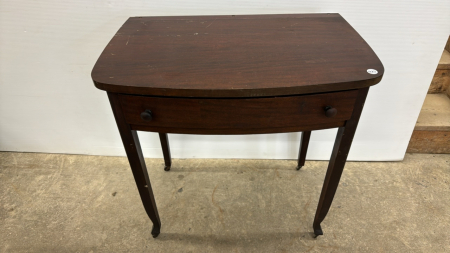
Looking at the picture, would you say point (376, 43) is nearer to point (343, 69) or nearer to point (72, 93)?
point (343, 69)

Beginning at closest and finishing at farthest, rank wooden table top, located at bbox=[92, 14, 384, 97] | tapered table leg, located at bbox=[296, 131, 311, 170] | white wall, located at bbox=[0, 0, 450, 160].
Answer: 1. wooden table top, located at bbox=[92, 14, 384, 97]
2. white wall, located at bbox=[0, 0, 450, 160]
3. tapered table leg, located at bbox=[296, 131, 311, 170]

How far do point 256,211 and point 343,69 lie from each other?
73 centimetres

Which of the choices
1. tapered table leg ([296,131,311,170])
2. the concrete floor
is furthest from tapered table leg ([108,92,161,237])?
tapered table leg ([296,131,311,170])

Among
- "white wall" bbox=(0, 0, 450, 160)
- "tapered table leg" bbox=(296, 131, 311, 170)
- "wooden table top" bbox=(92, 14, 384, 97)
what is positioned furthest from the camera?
"tapered table leg" bbox=(296, 131, 311, 170)

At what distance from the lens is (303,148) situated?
1287mm

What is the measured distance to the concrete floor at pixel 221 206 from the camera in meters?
1.08

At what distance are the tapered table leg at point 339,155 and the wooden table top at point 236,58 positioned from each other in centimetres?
8

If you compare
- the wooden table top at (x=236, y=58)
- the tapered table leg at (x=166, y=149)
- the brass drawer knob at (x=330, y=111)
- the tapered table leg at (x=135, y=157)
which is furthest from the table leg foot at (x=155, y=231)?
the brass drawer knob at (x=330, y=111)

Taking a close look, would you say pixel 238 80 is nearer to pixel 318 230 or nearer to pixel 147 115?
pixel 147 115

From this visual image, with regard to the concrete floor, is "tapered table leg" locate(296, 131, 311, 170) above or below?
above

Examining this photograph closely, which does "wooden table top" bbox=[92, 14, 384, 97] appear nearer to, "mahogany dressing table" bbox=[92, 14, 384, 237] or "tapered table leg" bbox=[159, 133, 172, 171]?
"mahogany dressing table" bbox=[92, 14, 384, 237]

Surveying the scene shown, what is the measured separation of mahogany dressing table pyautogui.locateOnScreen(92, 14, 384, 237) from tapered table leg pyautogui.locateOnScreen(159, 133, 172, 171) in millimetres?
418

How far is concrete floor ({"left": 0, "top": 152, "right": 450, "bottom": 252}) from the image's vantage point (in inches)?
42.4

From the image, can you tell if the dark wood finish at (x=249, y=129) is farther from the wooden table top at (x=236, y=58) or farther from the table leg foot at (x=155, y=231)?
the table leg foot at (x=155, y=231)
